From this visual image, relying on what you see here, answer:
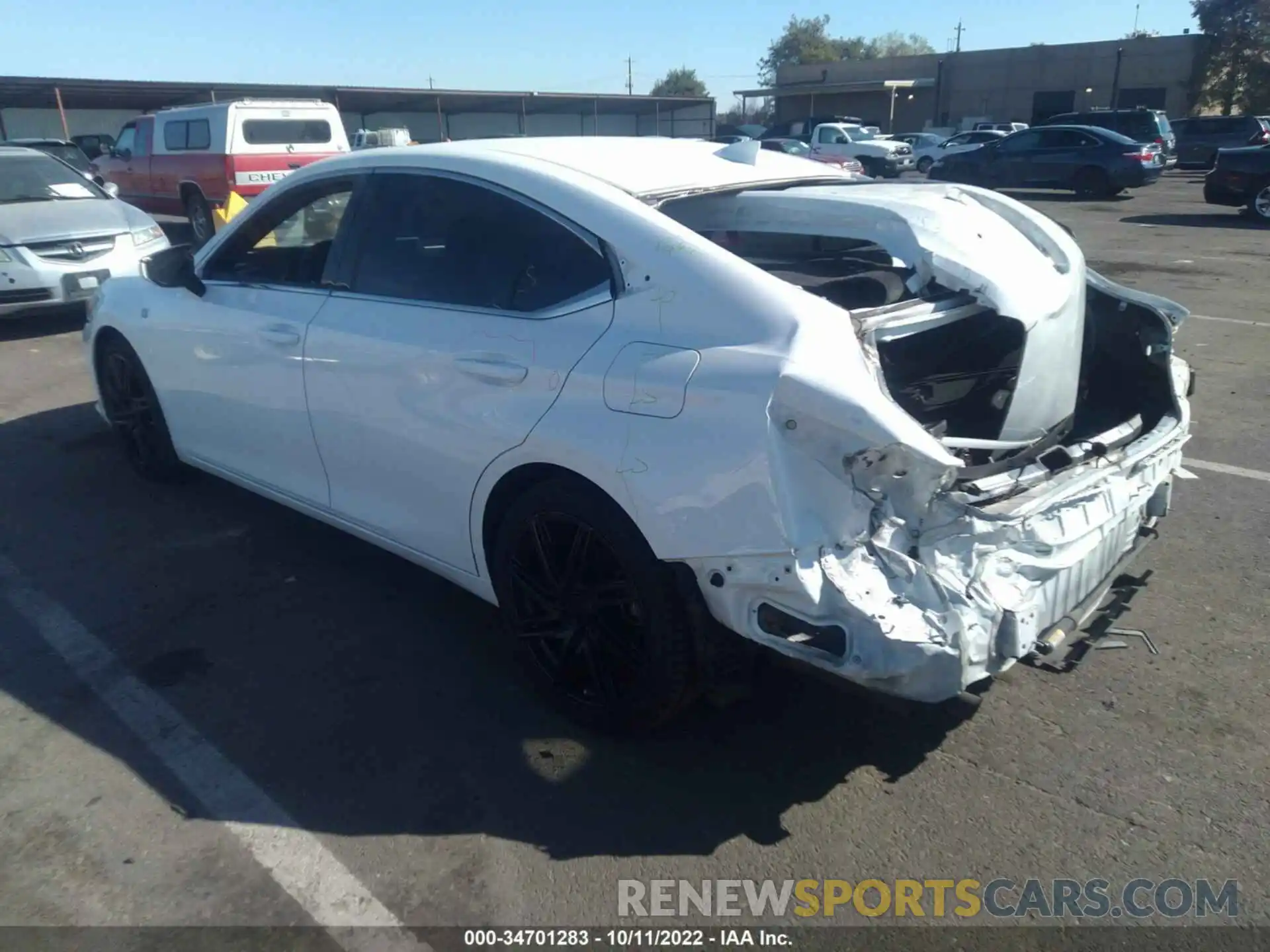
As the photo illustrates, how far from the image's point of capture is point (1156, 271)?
1228cm

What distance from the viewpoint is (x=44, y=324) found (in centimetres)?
1023

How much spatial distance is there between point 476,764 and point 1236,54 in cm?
5595

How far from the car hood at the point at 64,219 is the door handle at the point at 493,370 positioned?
7.92 metres

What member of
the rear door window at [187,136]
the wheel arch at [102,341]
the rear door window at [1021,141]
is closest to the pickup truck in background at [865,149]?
the rear door window at [1021,141]

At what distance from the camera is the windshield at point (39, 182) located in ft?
33.1

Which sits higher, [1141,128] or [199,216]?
[1141,128]

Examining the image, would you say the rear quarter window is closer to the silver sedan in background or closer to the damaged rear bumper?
the silver sedan in background

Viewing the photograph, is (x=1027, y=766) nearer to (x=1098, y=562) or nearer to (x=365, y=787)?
(x=1098, y=562)

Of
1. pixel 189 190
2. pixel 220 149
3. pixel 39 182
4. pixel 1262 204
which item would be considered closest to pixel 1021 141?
pixel 1262 204

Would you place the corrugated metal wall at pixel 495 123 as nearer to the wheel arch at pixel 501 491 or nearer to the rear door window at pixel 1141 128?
the rear door window at pixel 1141 128

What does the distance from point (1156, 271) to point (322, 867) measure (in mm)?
12517

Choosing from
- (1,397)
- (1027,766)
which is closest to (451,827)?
(1027,766)

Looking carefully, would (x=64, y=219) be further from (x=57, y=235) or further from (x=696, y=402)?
(x=696, y=402)

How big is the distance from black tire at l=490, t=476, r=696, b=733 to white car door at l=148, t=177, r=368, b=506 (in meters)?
1.19
